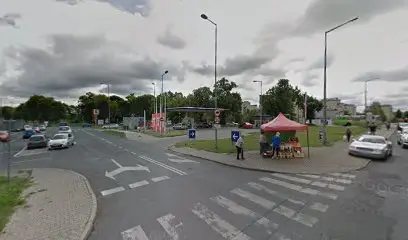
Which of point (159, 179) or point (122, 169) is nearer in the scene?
point (159, 179)

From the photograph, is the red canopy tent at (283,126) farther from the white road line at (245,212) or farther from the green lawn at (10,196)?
the green lawn at (10,196)

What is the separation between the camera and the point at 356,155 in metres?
17.4

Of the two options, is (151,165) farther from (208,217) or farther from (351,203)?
(351,203)

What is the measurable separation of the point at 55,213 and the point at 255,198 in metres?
5.42

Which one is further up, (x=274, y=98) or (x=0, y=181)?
(x=274, y=98)

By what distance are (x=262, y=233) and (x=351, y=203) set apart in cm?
373

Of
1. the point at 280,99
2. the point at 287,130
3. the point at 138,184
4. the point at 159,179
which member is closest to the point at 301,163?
the point at 287,130

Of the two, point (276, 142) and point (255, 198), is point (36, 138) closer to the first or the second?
point (276, 142)

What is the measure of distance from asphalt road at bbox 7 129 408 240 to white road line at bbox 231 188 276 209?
0.05 ft

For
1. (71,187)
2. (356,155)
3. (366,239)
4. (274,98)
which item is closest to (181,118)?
(274,98)

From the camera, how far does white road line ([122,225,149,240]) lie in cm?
552

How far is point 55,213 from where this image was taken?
6.88m

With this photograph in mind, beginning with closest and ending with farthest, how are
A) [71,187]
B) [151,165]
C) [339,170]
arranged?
[71,187] < [339,170] < [151,165]

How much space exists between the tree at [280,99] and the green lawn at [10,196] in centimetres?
6791
